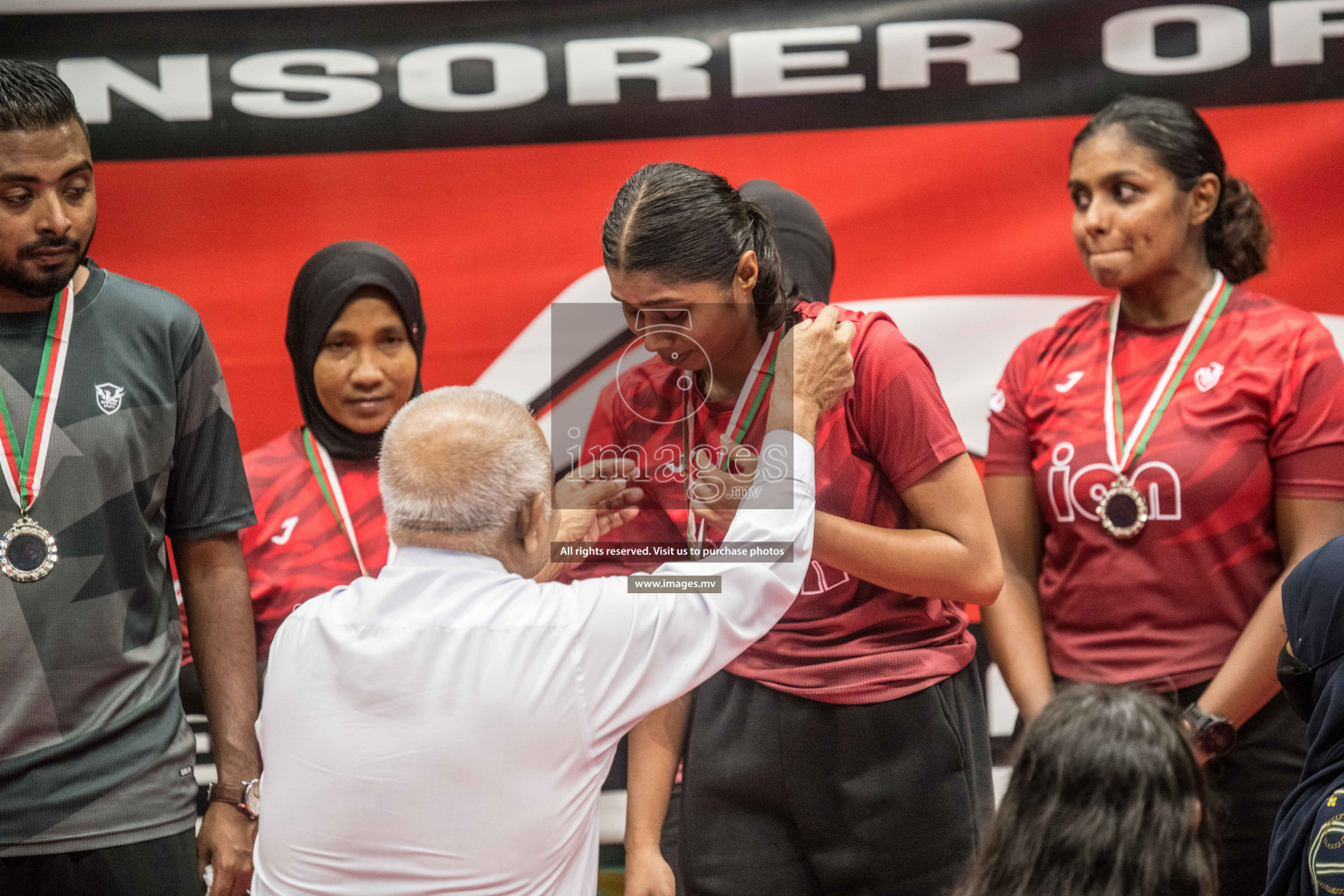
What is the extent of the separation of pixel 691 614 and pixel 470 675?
0.30 metres

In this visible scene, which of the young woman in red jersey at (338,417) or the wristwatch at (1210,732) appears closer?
the wristwatch at (1210,732)

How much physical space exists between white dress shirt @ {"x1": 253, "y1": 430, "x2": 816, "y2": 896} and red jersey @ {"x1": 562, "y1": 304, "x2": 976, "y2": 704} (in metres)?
0.25

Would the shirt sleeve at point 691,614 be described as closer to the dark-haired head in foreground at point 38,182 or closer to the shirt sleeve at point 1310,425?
the dark-haired head in foreground at point 38,182

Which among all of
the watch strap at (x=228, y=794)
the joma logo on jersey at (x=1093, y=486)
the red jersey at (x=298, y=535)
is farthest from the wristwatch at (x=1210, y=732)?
the watch strap at (x=228, y=794)

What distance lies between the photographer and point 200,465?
2111mm

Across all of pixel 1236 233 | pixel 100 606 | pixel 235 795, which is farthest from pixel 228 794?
pixel 1236 233

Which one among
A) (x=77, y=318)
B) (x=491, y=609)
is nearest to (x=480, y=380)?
(x=77, y=318)

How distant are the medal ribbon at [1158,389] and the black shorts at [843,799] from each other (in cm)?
76

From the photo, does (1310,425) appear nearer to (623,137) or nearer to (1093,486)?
(1093,486)

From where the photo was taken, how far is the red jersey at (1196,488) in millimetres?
2393

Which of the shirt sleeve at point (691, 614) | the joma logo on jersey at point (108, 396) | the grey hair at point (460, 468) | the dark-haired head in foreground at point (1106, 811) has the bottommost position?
the dark-haired head in foreground at point (1106, 811)

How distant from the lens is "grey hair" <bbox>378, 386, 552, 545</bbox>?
1.51 metres

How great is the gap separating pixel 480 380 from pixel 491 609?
159cm

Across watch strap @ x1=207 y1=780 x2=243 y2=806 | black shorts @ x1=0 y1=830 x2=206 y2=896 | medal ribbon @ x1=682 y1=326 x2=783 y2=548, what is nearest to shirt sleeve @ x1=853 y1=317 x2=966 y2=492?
→ medal ribbon @ x1=682 y1=326 x2=783 y2=548
